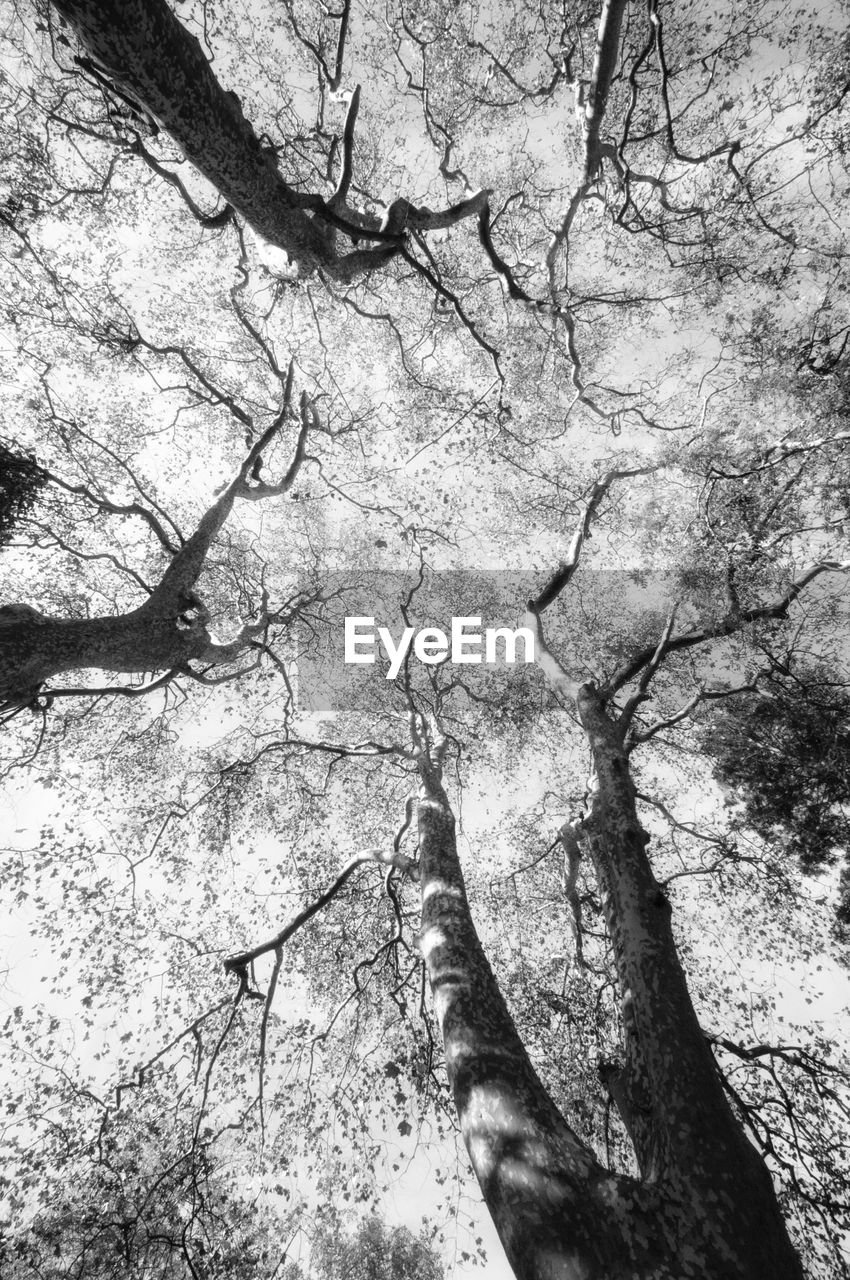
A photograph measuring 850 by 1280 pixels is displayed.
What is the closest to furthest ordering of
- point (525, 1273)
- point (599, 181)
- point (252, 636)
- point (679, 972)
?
1. point (525, 1273)
2. point (679, 972)
3. point (599, 181)
4. point (252, 636)

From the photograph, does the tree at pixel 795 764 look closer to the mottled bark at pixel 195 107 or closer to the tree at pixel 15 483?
the mottled bark at pixel 195 107

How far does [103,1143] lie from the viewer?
23.8 feet

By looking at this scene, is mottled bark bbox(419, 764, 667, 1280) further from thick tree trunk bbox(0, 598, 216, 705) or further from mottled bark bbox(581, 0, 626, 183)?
mottled bark bbox(581, 0, 626, 183)

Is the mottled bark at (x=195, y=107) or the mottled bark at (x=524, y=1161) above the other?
the mottled bark at (x=195, y=107)

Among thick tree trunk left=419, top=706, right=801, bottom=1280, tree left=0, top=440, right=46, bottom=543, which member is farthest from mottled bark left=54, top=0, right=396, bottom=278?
thick tree trunk left=419, top=706, right=801, bottom=1280

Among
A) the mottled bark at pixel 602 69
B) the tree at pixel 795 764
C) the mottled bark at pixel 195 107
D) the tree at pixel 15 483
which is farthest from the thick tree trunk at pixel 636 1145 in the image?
the mottled bark at pixel 602 69

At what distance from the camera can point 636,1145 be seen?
10.9 feet

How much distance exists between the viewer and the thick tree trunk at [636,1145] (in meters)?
2.53

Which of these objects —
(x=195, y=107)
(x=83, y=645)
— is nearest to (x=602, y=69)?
(x=195, y=107)

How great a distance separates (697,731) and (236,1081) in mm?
10588

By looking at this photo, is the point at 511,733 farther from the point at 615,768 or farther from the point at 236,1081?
the point at 236,1081

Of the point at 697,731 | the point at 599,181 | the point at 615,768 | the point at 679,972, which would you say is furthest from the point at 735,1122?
the point at 599,181

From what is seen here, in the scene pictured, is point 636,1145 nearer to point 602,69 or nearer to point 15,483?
point 15,483

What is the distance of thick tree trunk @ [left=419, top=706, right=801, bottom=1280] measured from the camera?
253 centimetres
